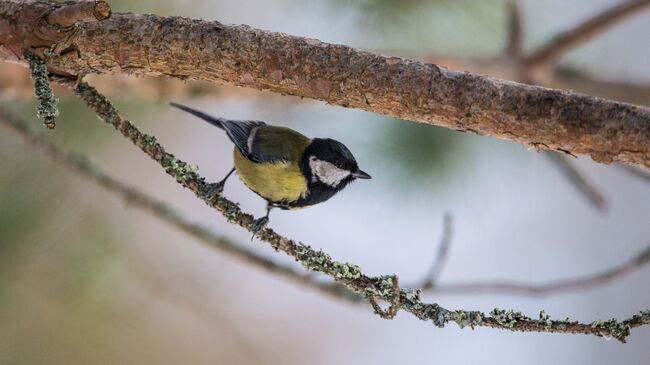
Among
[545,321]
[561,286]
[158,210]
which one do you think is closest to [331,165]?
[158,210]

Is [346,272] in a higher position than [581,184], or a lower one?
lower

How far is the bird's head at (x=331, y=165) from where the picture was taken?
1.41 metres

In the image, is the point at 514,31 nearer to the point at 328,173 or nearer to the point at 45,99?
the point at 328,173

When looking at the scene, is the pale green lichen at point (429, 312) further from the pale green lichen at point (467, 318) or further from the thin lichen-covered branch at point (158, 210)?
the thin lichen-covered branch at point (158, 210)

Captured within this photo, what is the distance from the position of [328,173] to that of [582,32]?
73 cm

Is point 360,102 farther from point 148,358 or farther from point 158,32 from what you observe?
point 148,358

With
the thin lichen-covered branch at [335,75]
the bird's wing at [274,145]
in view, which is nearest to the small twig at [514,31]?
the bird's wing at [274,145]

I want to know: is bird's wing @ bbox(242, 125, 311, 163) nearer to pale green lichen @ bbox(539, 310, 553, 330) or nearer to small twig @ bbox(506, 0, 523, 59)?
small twig @ bbox(506, 0, 523, 59)

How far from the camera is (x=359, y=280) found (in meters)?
0.83

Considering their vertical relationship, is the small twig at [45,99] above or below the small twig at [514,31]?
below

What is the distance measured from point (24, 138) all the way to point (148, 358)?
0.95 meters

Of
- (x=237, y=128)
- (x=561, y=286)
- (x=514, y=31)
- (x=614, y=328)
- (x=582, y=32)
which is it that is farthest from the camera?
(x=514, y=31)

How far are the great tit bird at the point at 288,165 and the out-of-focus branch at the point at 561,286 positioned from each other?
28 centimetres

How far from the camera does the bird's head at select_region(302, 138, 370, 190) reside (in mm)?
1409
